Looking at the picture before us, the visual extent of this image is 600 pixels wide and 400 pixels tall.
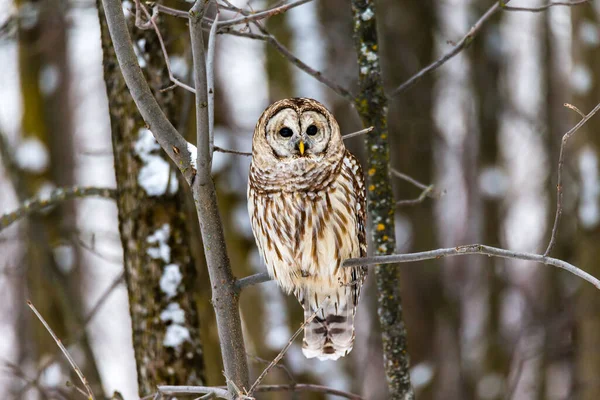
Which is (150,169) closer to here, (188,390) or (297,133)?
(297,133)

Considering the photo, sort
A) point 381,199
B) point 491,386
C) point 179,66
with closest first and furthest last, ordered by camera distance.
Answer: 1. point 381,199
2. point 179,66
3. point 491,386

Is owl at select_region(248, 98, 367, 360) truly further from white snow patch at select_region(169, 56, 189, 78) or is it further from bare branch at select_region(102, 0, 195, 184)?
bare branch at select_region(102, 0, 195, 184)

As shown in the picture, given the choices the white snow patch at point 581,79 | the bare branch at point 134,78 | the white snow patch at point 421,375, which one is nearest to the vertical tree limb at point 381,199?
the bare branch at point 134,78

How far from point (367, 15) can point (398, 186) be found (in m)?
4.98

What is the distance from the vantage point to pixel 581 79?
662 centimetres

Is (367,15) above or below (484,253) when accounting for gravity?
above

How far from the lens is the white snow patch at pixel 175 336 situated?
372cm

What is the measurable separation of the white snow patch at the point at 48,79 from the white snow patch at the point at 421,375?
501 centimetres

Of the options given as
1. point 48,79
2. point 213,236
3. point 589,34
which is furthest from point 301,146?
point 48,79

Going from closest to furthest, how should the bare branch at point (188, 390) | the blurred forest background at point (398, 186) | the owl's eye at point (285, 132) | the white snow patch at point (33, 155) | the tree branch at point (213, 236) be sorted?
the tree branch at point (213, 236) < the bare branch at point (188, 390) < the owl's eye at point (285, 132) < the blurred forest background at point (398, 186) < the white snow patch at point (33, 155)

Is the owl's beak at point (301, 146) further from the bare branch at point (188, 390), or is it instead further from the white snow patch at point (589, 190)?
the white snow patch at point (589, 190)

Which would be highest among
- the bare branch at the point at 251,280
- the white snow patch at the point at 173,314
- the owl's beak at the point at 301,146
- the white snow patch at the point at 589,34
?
the white snow patch at the point at 589,34

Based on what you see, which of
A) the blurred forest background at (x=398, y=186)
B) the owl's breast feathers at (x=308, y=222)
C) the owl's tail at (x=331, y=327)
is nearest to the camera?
the owl's breast feathers at (x=308, y=222)

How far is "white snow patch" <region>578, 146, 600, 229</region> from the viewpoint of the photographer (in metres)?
6.40
